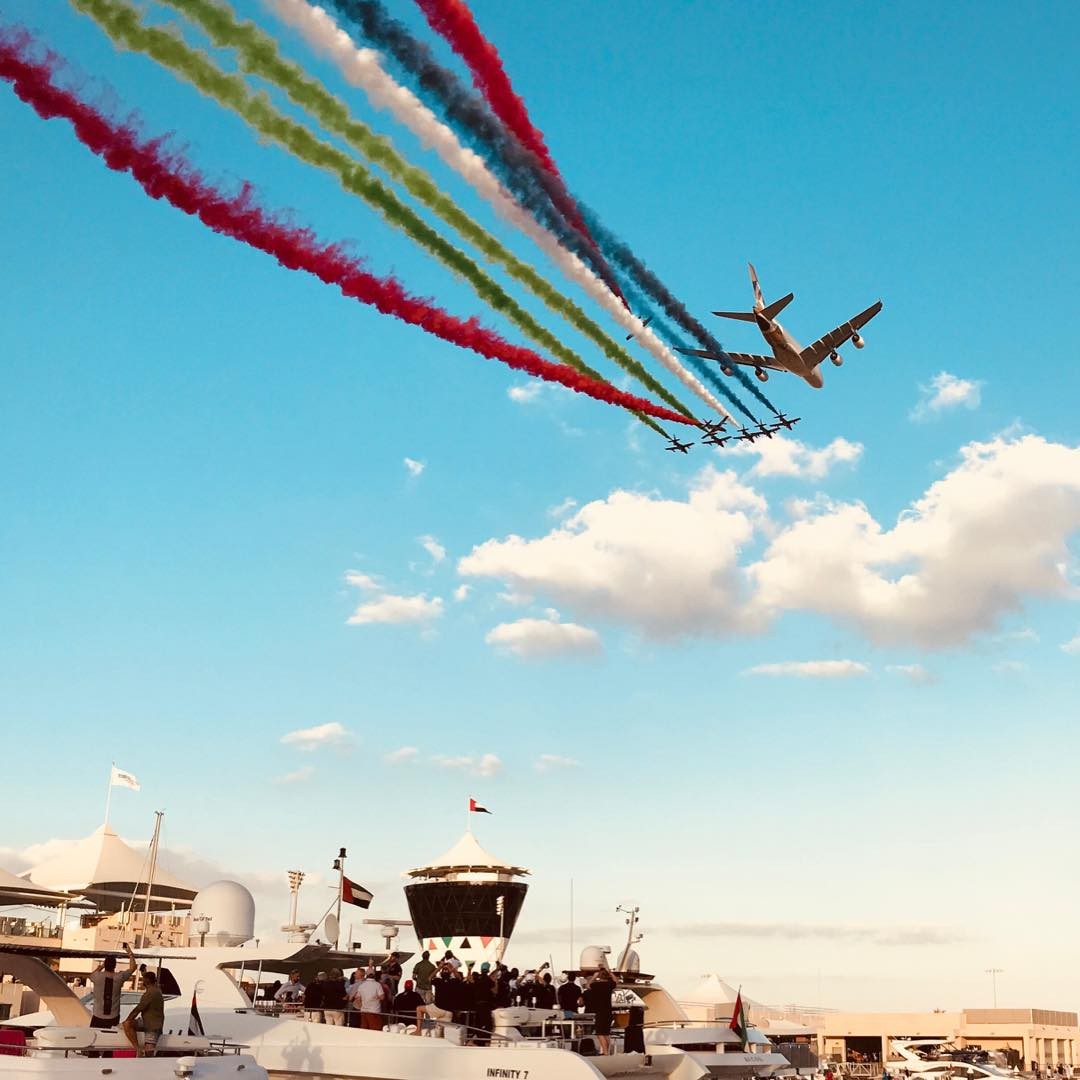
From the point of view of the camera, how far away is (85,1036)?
16.0m

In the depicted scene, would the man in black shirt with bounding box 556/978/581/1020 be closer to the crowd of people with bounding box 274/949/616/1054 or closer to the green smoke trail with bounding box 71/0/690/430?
the crowd of people with bounding box 274/949/616/1054

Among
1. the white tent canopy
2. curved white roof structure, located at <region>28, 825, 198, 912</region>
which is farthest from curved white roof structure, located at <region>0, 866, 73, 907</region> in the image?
the white tent canopy

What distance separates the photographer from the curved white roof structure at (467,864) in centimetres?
7481

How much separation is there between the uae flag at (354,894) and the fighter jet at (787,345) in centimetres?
2398

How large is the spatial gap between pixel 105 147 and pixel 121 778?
4102 cm

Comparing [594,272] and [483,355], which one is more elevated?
[594,272]

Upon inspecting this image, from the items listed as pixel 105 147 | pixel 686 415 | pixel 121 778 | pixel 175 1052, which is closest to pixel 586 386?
pixel 686 415

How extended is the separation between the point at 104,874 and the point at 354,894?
51518 millimetres

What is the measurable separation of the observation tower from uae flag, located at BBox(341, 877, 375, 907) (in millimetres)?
43926

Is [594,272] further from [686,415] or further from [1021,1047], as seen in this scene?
[1021,1047]

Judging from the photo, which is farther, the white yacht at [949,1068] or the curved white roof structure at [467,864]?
the curved white roof structure at [467,864]

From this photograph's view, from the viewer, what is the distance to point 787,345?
48.5 meters

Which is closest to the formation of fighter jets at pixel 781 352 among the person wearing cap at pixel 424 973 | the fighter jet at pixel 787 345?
the fighter jet at pixel 787 345

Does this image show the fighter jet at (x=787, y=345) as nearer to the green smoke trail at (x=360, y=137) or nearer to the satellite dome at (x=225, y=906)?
the green smoke trail at (x=360, y=137)
